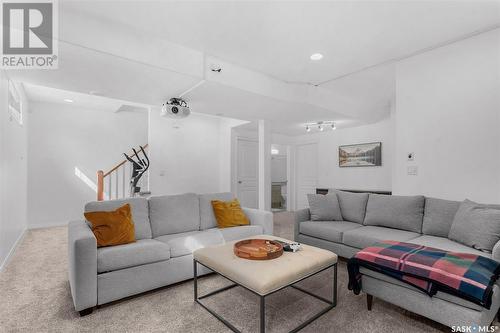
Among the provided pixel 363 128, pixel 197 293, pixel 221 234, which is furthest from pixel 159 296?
pixel 363 128

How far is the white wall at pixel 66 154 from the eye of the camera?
5.04 meters

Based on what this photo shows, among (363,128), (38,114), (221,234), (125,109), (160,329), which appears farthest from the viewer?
(363,128)

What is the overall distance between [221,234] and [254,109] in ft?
7.60

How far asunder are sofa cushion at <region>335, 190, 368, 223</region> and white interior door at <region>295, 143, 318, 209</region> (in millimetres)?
3363

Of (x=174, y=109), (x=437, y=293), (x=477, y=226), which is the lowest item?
(x=437, y=293)

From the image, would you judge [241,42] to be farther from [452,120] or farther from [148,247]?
[452,120]

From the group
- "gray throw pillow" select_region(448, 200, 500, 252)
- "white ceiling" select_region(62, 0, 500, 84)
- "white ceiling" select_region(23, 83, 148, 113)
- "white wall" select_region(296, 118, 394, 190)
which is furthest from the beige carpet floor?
"white wall" select_region(296, 118, 394, 190)

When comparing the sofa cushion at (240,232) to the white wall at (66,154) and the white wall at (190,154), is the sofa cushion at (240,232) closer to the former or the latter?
the white wall at (190,154)

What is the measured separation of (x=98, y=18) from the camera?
243cm

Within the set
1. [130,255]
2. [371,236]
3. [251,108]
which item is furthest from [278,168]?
[130,255]

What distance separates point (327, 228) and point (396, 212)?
2.67 ft

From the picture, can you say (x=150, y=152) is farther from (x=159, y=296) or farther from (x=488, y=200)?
(x=488, y=200)

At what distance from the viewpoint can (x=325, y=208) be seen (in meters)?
3.52

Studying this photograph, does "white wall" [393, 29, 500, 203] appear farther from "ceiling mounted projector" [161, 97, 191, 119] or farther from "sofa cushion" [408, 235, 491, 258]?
"ceiling mounted projector" [161, 97, 191, 119]
